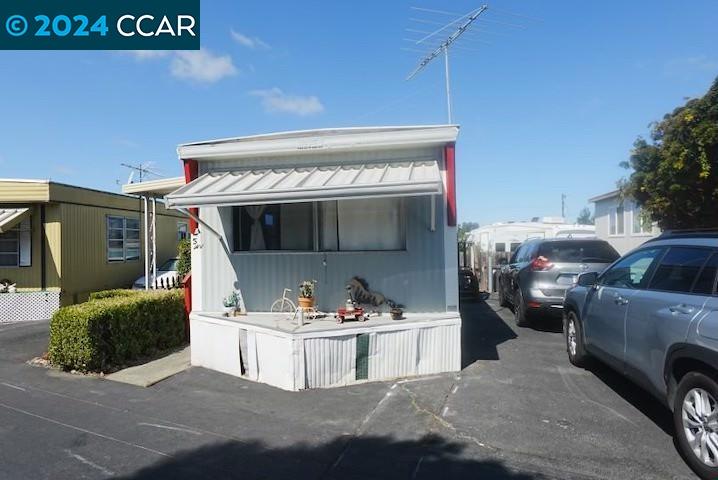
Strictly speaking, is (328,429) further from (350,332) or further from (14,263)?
(14,263)

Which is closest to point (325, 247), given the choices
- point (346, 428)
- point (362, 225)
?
point (362, 225)

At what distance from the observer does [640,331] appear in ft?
14.4

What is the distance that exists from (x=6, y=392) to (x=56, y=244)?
7508mm

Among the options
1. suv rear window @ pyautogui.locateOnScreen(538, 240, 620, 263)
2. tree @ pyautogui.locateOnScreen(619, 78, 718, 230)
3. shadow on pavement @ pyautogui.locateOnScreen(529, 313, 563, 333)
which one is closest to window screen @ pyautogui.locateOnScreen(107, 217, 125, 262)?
shadow on pavement @ pyautogui.locateOnScreen(529, 313, 563, 333)

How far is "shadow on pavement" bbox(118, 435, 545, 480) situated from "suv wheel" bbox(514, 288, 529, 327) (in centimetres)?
499

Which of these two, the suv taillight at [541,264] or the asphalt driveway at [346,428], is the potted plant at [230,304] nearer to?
the asphalt driveway at [346,428]

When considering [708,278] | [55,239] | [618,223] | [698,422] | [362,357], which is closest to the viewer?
[698,422]

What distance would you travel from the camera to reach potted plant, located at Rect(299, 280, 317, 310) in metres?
6.57

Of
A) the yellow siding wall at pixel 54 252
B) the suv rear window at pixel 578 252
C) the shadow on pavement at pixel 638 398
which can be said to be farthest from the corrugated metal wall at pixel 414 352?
A: the yellow siding wall at pixel 54 252

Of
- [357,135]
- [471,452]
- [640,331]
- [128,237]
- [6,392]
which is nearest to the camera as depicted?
[471,452]

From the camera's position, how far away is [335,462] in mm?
3873

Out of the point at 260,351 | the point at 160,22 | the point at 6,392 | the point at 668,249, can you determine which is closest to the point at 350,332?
the point at 260,351

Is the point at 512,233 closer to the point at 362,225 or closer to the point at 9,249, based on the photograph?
the point at 362,225

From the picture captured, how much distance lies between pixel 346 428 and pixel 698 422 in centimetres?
285
